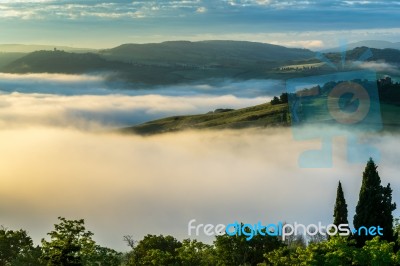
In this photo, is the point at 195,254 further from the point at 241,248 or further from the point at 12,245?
the point at 12,245

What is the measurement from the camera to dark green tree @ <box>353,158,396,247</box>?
6525 centimetres

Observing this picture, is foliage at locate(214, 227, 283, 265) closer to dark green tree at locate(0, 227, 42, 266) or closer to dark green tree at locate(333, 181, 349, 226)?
dark green tree at locate(333, 181, 349, 226)

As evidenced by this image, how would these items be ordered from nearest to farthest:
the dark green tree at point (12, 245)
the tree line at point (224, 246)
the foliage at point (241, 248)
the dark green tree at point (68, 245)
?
1. the dark green tree at point (68, 245)
2. the tree line at point (224, 246)
3. the foliage at point (241, 248)
4. the dark green tree at point (12, 245)

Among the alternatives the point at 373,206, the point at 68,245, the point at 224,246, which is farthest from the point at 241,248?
the point at 68,245

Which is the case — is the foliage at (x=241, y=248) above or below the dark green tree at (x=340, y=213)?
Answer: below

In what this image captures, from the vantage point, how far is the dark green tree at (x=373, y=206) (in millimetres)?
65250

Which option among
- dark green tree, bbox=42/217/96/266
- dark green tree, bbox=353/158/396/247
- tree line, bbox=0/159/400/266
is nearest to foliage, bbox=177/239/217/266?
tree line, bbox=0/159/400/266

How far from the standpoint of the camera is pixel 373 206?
66.1 meters

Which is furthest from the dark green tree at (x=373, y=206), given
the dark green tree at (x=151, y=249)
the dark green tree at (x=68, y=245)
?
the dark green tree at (x=68, y=245)

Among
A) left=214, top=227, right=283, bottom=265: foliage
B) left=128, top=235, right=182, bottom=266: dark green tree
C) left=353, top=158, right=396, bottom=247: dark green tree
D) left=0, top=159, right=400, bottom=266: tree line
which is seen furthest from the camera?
left=128, top=235, right=182, bottom=266: dark green tree

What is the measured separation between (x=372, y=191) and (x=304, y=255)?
50.2 feet

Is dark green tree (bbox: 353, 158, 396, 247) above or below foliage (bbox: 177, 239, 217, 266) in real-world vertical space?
above

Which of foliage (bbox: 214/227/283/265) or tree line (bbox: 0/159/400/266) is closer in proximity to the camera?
tree line (bbox: 0/159/400/266)

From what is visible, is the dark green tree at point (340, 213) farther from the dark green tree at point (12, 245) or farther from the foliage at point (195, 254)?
the dark green tree at point (12, 245)
